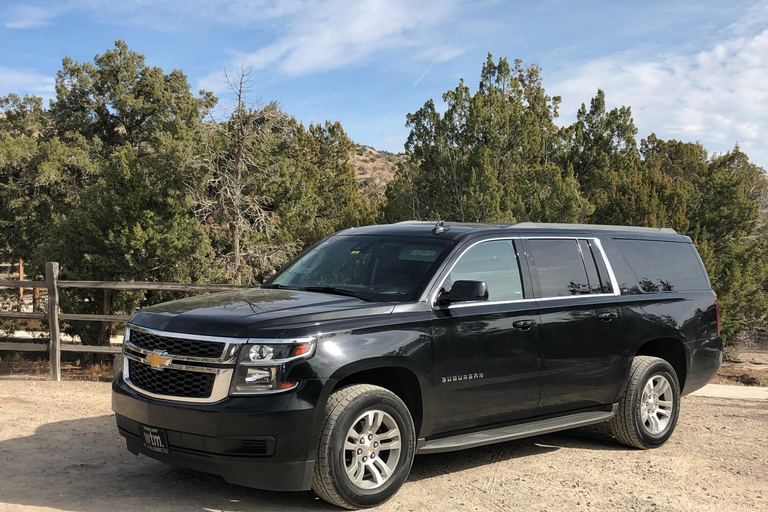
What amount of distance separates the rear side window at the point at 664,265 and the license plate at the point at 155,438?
4.37 meters

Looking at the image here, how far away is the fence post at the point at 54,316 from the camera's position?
9977 millimetres

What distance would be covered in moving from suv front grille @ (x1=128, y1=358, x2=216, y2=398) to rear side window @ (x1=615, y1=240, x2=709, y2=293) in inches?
161

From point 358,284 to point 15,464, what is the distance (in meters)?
→ 3.09

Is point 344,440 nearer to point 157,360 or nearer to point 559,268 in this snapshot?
point 157,360

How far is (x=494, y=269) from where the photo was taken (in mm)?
5613

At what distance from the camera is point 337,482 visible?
4.42 metres

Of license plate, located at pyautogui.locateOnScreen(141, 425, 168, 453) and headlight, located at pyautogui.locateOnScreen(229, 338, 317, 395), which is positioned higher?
headlight, located at pyautogui.locateOnScreen(229, 338, 317, 395)

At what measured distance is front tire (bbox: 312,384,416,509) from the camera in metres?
4.40

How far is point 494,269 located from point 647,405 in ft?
7.33

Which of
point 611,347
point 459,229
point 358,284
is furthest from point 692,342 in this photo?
point 358,284

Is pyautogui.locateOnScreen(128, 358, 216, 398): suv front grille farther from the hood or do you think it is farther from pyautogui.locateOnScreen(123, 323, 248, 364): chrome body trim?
the hood

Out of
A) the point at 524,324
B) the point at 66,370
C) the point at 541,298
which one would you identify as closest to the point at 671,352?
the point at 541,298

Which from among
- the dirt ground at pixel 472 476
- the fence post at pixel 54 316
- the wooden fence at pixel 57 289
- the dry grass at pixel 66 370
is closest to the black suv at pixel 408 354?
the dirt ground at pixel 472 476

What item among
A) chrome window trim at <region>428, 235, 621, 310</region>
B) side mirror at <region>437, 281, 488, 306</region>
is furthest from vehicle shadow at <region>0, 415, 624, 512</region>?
side mirror at <region>437, 281, 488, 306</region>
